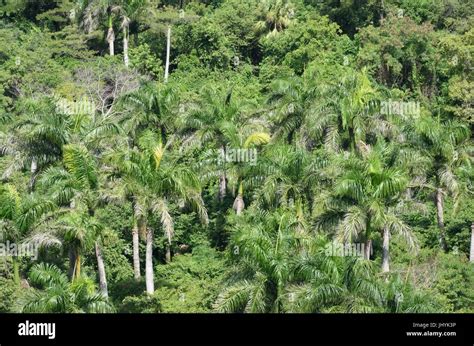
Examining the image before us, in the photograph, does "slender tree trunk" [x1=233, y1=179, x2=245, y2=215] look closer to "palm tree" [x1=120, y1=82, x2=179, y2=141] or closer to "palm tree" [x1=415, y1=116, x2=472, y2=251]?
"palm tree" [x1=120, y1=82, x2=179, y2=141]

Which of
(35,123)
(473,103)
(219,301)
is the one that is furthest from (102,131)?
(473,103)

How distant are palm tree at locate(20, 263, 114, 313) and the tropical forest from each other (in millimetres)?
51

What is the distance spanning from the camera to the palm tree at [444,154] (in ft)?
102

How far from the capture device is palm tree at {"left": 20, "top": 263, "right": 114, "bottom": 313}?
19.9m

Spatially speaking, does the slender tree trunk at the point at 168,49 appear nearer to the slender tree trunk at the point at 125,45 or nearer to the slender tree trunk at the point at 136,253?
the slender tree trunk at the point at 125,45

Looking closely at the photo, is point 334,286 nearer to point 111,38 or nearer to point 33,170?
point 33,170

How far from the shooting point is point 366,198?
26.1 metres

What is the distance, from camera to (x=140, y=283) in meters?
29.5

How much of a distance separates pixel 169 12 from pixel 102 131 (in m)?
20.7

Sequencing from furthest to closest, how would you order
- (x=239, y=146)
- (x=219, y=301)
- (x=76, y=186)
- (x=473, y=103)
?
(x=473, y=103), (x=239, y=146), (x=76, y=186), (x=219, y=301)

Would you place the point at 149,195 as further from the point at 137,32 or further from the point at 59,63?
the point at 137,32

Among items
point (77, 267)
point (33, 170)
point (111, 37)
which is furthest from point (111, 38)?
point (77, 267)

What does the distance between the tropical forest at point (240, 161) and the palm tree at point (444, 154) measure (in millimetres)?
74

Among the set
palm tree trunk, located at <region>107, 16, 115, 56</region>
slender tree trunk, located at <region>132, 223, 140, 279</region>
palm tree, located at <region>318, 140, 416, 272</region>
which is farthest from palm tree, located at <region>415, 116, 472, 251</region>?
palm tree trunk, located at <region>107, 16, 115, 56</region>
